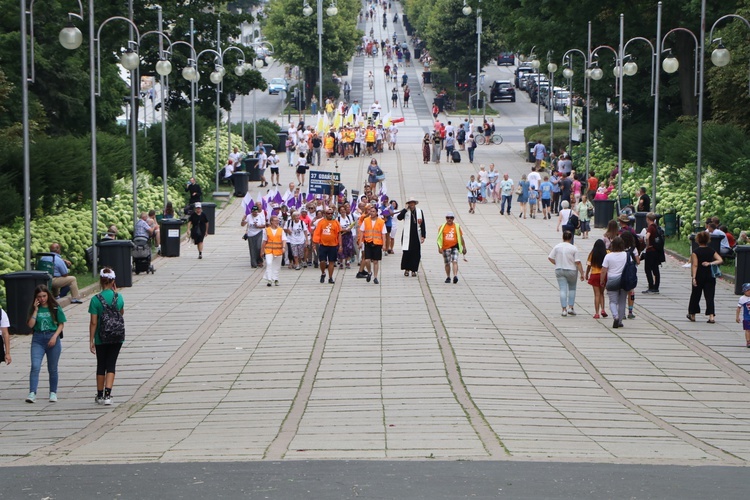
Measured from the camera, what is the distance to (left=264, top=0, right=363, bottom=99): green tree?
313ft

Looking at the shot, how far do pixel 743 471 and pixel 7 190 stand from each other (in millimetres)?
17890

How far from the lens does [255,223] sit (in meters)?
29.1

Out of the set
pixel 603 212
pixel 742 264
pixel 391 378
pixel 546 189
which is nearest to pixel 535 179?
pixel 546 189

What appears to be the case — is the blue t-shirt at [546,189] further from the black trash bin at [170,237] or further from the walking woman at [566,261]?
the walking woman at [566,261]

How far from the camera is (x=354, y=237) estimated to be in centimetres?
2933

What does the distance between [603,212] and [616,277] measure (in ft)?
61.5

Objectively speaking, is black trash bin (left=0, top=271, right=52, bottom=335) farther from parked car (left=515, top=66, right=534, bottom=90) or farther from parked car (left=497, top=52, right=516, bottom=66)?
parked car (left=497, top=52, right=516, bottom=66)

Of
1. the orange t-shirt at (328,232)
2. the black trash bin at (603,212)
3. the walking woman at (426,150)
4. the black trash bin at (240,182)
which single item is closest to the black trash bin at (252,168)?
the black trash bin at (240,182)

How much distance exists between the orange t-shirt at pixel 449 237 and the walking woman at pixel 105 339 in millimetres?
10475

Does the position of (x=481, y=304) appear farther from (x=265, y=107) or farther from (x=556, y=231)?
(x=265, y=107)

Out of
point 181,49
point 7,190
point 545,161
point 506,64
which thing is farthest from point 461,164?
point 506,64

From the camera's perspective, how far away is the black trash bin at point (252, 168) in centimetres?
5225

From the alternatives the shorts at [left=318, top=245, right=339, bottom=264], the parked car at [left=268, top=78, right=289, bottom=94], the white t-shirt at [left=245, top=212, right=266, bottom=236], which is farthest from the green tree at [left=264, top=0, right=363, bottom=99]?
the shorts at [left=318, top=245, right=339, bottom=264]

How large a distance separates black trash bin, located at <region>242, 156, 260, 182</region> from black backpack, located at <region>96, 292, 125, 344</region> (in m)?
36.8
